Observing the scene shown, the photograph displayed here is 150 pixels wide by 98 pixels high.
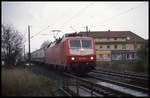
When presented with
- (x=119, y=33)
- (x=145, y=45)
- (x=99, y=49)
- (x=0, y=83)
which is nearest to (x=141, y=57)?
(x=145, y=45)

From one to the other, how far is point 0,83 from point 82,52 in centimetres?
846

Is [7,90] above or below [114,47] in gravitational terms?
below

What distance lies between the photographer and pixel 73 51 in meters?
16.5

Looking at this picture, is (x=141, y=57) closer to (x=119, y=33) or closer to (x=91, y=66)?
(x=91, y=66)

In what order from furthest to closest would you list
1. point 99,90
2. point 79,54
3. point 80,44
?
point 80,44 → point 79,54 → point 99,90

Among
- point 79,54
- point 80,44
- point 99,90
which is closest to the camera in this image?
point 99,90

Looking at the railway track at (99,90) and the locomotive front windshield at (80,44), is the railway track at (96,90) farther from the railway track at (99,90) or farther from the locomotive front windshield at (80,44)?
the locomotive front windshield at (80,44)

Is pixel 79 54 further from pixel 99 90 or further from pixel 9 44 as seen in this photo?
pixel 9 44

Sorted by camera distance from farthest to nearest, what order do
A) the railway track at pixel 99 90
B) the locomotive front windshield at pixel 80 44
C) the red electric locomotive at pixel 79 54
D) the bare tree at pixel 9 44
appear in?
the bare tree at pixel 9 44
the locomotive front windshield at pixel 80 44
the red electric locomotive at pixel 79 54
the railway track at pixel 99 90

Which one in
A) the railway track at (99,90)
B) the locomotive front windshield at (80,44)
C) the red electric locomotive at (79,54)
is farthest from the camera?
the locomotive front windshield at (80,44)

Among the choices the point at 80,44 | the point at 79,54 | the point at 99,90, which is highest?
the point at 80,44

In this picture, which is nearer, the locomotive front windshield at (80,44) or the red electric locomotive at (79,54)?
the red electric locomotive at (79,54)

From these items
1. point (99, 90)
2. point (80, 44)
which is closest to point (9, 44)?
point (80, 44)

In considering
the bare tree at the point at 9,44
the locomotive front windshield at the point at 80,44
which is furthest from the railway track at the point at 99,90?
the bare tree at the point at 9,44
